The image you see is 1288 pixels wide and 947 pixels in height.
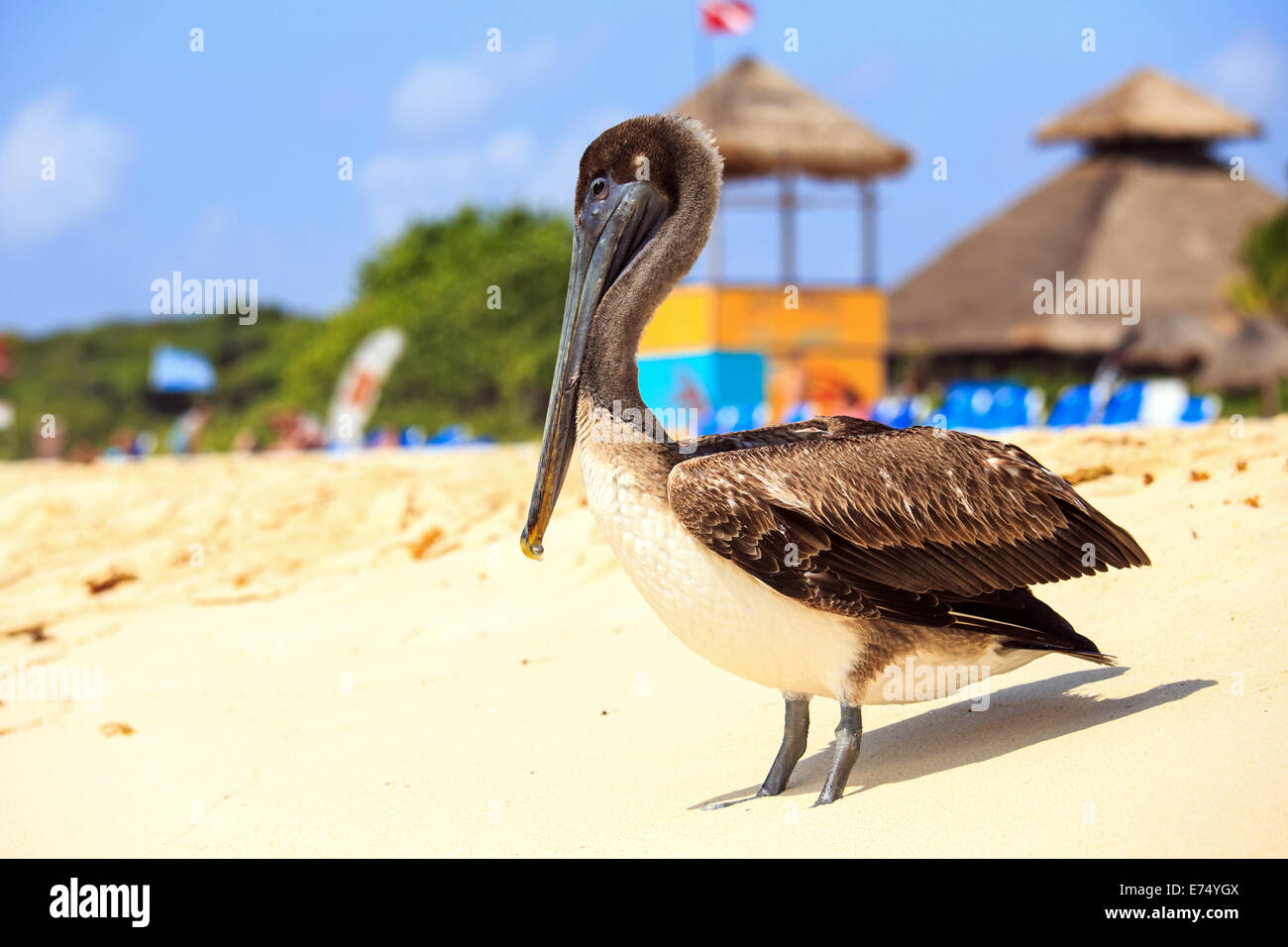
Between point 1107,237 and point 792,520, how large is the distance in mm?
34546

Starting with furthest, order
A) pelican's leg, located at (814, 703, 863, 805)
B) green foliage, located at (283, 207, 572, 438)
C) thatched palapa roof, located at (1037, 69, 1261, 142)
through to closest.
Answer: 1. thatched palapa roof, located at (1037, 69, 1261, 142)
2. green foliage, located at (283, 207, 572, 438)
3. pelican's leg, located at (814, 703, 863, 805)

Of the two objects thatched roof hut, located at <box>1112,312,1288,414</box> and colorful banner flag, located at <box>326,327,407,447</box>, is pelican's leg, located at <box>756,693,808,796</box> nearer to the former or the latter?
colorful banner flag, located at <box>326,327,407,447</box>

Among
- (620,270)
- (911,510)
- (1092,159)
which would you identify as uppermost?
(1092,159)

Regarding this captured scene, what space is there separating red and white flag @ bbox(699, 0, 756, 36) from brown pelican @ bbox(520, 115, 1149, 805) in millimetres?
19607

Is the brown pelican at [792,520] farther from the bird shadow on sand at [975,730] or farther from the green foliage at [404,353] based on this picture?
the green foliage at [404,353]

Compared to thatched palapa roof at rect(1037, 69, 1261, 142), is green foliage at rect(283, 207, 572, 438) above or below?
below

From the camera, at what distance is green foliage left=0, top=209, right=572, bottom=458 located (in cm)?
3706

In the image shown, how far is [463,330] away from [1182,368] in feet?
59.8

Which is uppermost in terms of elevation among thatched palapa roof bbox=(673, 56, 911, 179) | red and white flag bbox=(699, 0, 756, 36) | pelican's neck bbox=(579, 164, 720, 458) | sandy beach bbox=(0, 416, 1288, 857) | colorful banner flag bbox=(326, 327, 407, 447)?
red and white flag bbox=(699, 0, 756, 36)

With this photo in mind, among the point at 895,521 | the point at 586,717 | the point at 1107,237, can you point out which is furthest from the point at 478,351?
the point at 895,521

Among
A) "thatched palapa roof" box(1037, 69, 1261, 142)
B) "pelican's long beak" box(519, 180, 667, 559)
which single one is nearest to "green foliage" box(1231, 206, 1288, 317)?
"thatched palapa roof" box(1037, 69, 1261, 142)

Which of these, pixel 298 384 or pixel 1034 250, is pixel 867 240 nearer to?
pixel 1034 250

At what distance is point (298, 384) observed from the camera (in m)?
46.0
